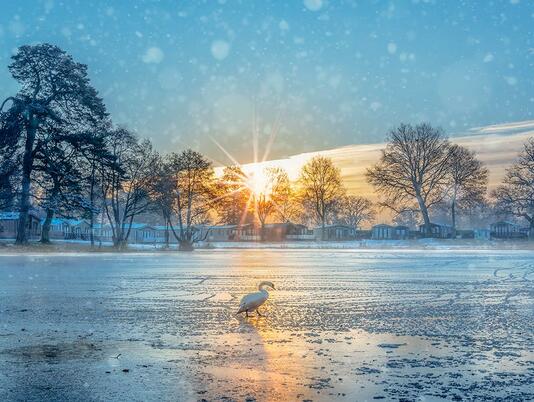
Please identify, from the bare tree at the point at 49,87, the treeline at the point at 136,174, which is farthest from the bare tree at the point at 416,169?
the bare tree at the point at 49,87

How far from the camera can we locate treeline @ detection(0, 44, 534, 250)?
4722 cm

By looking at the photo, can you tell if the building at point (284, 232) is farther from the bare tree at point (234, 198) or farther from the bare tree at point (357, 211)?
the bare tree at point (357, 211)

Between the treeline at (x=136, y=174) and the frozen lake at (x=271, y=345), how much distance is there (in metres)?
32.1

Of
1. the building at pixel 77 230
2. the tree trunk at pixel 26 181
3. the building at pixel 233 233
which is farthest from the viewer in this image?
the building at pixel 233 233

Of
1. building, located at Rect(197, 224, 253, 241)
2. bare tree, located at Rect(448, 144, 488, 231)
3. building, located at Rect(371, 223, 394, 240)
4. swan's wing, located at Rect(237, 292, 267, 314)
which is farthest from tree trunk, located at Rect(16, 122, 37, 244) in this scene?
building, located at Rect(371, 223, 394, 240)

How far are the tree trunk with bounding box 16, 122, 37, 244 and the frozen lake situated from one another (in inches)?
1266

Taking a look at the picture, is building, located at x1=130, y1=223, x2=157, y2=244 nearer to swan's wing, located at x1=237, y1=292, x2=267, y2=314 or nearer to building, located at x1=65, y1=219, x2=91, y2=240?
building, located at x1=65, y1=219, x2=91, y2=240

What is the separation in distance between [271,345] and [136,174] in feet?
189

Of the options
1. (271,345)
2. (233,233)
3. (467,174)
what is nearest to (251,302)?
(271,345)

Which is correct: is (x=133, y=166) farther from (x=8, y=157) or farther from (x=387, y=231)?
(x=387, y=231)

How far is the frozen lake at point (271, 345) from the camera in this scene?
20.9 feet

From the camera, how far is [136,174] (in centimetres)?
6444

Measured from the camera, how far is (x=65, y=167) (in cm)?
4784

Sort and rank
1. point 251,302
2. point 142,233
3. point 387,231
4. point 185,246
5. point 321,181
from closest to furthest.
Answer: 1. point 251,302
2. point 185,246
3. point 321,181
4. point 387,231
5. point 142,233
